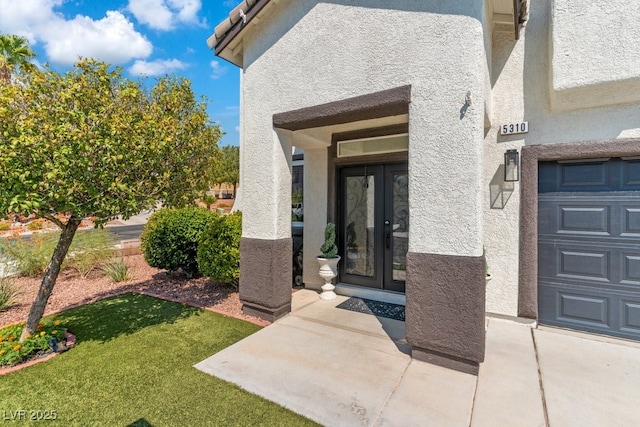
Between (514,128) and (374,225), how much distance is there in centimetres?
365

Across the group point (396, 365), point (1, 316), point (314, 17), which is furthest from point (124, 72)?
point (396, 365)

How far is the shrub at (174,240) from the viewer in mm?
8781

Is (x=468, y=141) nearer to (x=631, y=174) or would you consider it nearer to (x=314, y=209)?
(x=631, y=174)

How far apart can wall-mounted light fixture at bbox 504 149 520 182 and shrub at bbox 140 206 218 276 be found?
805 centimetres

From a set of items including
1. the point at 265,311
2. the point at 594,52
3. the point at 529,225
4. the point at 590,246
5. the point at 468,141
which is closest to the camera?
the point at 468,141

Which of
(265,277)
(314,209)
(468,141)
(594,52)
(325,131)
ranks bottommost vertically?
(265,277)

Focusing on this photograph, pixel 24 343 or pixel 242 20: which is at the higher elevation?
pixel 242 20

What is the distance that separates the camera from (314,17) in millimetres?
5688

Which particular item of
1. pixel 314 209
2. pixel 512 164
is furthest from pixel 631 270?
pixel 314 209

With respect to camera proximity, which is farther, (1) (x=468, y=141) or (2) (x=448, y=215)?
(2) (x=448, y=215)

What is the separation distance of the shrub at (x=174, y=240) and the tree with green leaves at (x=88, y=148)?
330 centimetres

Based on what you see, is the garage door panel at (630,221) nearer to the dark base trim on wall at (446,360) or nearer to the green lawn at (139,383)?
the dark base trim on wall at (446,360)

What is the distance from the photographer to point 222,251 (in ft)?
24.7

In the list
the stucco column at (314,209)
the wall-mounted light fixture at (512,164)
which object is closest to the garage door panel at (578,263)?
the wall-mounted light fixture at (512,164)
